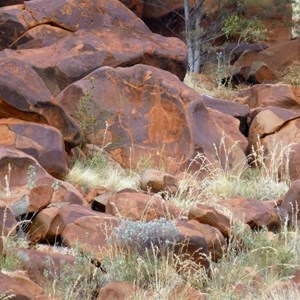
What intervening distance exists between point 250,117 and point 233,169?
1.92 m

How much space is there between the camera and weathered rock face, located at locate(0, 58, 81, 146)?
27.0 ft

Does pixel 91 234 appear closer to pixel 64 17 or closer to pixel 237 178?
pixel 237 178

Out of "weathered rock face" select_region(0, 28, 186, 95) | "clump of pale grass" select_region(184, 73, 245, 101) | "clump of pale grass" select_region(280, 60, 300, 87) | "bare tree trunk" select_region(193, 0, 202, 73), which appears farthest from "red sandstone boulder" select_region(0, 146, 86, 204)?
"bare tree trunk" select_region(193, 0, 202, 73)

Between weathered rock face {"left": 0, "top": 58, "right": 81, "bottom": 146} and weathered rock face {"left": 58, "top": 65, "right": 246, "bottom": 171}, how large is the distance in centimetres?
80

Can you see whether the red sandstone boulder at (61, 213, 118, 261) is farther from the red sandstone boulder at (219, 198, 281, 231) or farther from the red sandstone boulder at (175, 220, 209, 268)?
the red sandstone boulder at (219, 198, 281, 231)

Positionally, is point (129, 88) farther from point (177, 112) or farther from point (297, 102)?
point (297, 102)

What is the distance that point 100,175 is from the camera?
837 centimetres

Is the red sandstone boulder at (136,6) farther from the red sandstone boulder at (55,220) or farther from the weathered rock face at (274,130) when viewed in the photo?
the red sandstone boulder at (55,220)

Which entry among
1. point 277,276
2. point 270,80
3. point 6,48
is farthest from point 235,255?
point 270,80

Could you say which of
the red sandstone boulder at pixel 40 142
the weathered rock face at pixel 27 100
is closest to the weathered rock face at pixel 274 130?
the weathered rock face at pixel 27 100

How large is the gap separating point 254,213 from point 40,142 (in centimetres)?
228

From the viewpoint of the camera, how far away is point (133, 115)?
31.8 ft

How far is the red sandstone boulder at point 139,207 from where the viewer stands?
6.59m

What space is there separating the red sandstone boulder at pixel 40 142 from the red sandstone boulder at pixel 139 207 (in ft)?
3.87
